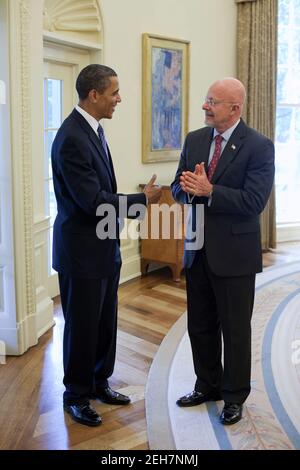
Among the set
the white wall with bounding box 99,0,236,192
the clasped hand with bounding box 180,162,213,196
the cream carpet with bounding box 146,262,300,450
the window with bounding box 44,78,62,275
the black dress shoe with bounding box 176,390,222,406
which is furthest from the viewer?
the white wall with bounding box 99,0,236,192

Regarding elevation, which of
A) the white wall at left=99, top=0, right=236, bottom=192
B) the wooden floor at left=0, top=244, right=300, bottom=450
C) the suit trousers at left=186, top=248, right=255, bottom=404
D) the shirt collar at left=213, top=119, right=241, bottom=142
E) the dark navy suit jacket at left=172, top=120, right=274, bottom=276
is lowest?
the wooden floor at left=0, top=244, right=300, bottom=450

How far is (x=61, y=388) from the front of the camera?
3.07 meters

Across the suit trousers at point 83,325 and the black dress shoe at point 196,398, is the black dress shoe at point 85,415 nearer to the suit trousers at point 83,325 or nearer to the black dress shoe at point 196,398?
the suit trousers at point 83,325

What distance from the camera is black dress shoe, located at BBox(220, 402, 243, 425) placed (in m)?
2.63

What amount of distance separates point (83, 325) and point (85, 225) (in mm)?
490

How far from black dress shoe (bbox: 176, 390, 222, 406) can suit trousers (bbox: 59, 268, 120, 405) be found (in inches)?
18.3

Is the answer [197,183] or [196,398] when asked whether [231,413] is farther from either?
[197,183]

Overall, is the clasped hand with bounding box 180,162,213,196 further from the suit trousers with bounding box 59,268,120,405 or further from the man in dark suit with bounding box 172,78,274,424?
the suit trousers with bounding box 59,268,120,405

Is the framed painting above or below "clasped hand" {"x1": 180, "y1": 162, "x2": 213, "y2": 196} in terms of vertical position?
above

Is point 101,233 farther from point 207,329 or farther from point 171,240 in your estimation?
point 171,240

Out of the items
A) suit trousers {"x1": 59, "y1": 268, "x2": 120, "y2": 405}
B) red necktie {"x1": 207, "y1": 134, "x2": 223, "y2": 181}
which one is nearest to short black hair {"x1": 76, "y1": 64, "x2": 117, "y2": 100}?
red necktie {"x1": 207, "y1": 134, "x2": 223, "y2": 181}

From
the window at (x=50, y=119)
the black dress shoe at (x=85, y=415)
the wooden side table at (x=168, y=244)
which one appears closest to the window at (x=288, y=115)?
the wooden side table at (x=168, y=244)
